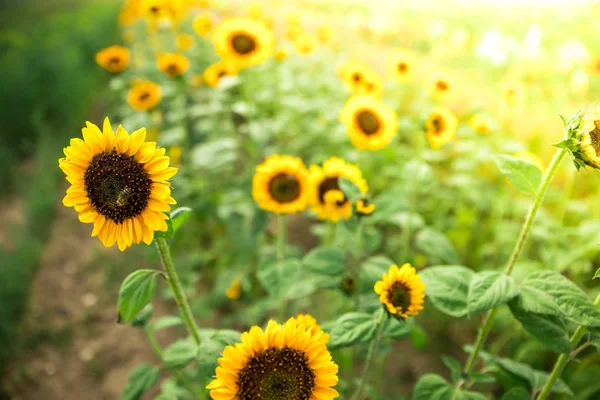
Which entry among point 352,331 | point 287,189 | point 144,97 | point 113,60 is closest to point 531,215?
point 352,331

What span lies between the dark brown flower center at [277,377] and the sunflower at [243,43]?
6.09 feet

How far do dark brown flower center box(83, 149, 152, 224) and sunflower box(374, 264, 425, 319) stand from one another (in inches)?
27.9

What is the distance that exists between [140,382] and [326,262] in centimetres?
78

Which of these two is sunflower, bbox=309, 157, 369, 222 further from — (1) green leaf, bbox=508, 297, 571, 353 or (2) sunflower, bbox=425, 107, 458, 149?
(1) green leaf, bbox=508, 297, 571, 353

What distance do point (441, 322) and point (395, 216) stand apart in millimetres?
829

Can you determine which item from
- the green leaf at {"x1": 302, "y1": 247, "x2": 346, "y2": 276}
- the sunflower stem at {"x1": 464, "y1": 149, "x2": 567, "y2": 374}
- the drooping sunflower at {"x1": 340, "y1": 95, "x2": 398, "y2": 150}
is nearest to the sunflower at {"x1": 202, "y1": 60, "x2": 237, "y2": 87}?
the drooping sunflower at {"x1": 340, "y1": 95, "x2": 398, "y2": 150}

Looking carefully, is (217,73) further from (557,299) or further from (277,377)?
(557,299)

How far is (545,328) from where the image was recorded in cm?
131

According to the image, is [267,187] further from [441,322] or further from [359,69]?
[441,322]

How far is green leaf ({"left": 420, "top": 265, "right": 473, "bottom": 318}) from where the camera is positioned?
1.35 m

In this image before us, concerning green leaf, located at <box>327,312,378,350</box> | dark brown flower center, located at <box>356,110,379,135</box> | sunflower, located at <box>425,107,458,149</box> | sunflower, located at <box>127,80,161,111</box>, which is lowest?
green leaf, located at <box>327,312,378,350</box>

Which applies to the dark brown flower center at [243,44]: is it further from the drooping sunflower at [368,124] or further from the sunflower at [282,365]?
the sunflower at [282,365]

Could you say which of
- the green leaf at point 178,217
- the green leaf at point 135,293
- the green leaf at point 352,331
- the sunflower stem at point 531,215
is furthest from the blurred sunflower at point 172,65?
the sunflower stem at point 531,215

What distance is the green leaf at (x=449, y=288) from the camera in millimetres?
1348
